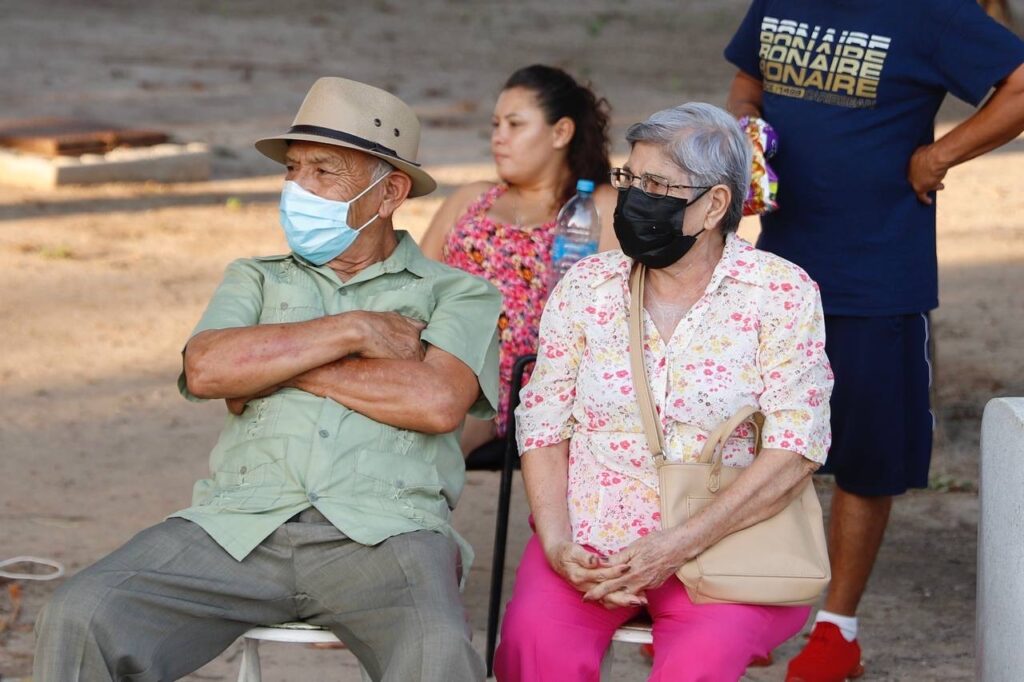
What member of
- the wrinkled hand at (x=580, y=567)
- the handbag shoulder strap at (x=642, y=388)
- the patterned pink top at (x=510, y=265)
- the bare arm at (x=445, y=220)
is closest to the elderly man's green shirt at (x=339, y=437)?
the wrinkled hand at (x=580, y=567)

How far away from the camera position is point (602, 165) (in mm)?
5043

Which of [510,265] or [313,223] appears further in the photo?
[510,265]

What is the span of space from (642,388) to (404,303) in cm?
71

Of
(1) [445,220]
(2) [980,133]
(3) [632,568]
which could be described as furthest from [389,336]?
(2) [980,133]

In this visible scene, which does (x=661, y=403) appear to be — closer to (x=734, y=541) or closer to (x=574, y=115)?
(x=734, y=541)

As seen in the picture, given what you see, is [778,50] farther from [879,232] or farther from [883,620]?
[883,620]

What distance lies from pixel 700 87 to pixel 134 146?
23.1ft

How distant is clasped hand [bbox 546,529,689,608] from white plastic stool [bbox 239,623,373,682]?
612 mm

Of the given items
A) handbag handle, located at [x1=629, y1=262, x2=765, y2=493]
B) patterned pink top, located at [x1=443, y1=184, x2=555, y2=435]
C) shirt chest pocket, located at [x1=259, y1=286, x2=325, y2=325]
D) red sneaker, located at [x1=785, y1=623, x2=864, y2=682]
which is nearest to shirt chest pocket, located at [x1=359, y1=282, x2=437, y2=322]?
shirt chest pocket, located at [x1=259, y1=286, x2=325, y2=325]

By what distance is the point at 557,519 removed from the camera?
3.70 metres

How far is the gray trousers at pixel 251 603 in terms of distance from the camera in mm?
3301

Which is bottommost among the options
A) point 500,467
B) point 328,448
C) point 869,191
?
point 500,467

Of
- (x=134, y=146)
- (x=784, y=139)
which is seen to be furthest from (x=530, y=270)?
(x=134, y=146)

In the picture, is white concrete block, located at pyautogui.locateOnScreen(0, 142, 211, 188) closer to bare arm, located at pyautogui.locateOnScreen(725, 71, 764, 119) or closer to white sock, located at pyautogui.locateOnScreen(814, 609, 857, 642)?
bare arm, located at pyautogui.locateOnScreen(725, 71, 764, 119)
